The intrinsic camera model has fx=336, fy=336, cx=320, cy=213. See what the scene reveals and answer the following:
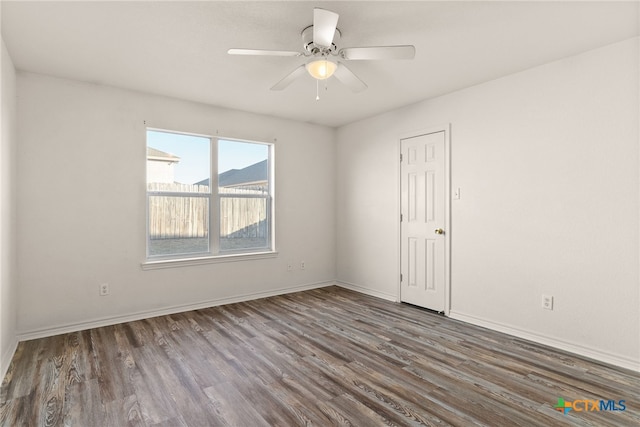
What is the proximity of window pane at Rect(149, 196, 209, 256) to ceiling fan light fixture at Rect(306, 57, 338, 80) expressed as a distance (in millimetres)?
2464

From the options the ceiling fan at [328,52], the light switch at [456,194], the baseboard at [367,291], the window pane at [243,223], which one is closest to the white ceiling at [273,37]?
the ceiling fan at [328,52]

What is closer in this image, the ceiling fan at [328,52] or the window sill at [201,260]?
the ceiling fan at [328,52]

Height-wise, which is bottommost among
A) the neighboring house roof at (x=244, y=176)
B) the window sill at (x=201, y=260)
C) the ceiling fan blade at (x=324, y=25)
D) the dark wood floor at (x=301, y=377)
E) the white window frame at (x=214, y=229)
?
the dark wood floor at (x=301, y=377)

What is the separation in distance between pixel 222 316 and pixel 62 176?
221 cm

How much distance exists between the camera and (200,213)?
14.4 ft

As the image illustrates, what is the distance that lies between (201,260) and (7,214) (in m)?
1.92

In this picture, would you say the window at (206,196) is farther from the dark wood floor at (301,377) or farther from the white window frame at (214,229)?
the dark wood floor at (301,377)

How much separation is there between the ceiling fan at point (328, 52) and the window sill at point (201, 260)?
2.41 m

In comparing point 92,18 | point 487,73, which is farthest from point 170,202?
point 487,73

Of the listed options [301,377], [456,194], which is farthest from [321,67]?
[301,377]

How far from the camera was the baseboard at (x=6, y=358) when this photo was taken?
2.48 metres

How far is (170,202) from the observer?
4.16 m

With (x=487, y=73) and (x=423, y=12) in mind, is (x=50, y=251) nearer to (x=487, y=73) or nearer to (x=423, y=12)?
(x=423, y=12)

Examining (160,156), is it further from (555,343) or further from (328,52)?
(555,343)
